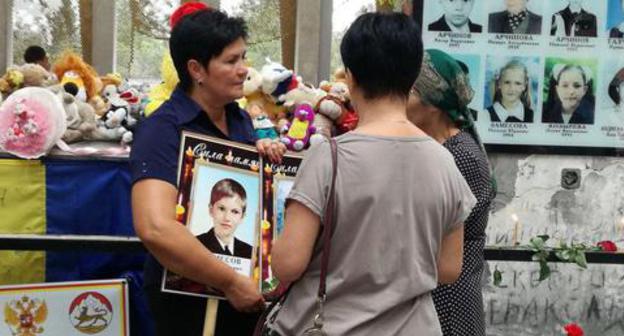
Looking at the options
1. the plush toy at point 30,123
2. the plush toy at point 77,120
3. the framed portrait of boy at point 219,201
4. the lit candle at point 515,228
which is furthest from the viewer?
the lit candle at point 515,228

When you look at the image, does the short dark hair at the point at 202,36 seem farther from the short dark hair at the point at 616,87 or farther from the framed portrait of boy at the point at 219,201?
the short dark hair at the point at 616,87

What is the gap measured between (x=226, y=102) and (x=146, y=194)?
17.4 inches

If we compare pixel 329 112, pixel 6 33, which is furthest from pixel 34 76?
pixel 6 33

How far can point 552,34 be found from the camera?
4.86m

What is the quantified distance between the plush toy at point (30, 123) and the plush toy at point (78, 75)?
2.77 feet

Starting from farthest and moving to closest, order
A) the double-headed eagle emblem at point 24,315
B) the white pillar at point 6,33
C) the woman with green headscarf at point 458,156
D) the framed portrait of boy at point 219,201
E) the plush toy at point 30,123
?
the white pillar at point 6,33 → the plush toy at point 30,123 → the double-headed eagle emblem at point 24,315 → the woman with green headscarf at point 458,156 → the framed portrait of boy at point 219,201

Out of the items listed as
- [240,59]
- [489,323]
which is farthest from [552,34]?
[240,59]

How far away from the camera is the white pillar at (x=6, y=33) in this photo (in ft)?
24.2

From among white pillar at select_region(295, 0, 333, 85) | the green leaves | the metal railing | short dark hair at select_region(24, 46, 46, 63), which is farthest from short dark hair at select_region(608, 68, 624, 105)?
short dark hair at select_region(24, 46, 46, 63)

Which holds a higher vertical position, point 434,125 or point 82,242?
point 434,125

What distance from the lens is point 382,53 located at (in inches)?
84.1

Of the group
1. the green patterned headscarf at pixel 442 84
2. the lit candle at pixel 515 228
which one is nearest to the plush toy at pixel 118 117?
the lit candle at pixel 515 228

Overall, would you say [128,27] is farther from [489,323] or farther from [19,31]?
[489,323]

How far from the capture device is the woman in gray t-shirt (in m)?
2.09
